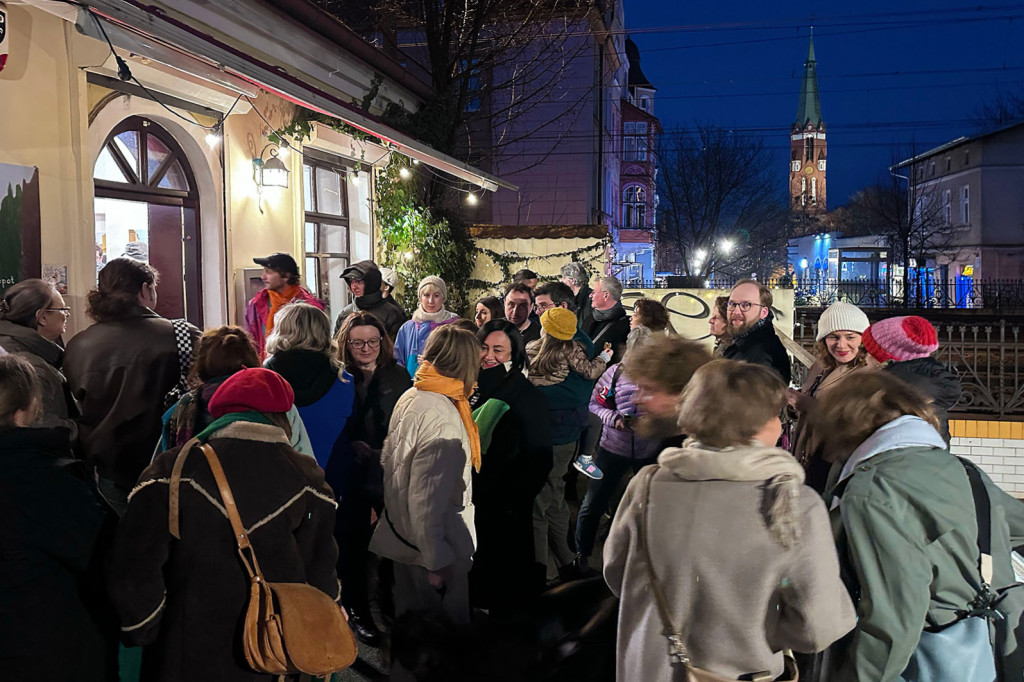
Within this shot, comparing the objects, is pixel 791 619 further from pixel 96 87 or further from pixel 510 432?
pixel 96 87

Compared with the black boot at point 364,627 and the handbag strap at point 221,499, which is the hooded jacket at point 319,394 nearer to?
the black boot at point 364,627

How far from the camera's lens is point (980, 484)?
9.60ft

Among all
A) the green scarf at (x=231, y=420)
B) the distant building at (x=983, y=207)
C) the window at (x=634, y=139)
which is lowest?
the green scarf at (x=231, y=420)

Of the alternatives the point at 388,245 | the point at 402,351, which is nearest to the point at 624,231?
the point at 388,245

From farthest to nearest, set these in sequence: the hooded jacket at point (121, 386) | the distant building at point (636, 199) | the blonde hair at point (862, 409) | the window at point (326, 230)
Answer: the distant building at point (636, 199)
the window at point (326, 230)
the hooded jacket at point (121, 386)
the blonde hair at point (862, 409)

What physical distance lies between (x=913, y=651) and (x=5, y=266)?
19.3ft

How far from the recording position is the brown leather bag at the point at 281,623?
2.78 m

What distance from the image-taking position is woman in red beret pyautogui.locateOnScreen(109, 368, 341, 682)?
270 centimetres

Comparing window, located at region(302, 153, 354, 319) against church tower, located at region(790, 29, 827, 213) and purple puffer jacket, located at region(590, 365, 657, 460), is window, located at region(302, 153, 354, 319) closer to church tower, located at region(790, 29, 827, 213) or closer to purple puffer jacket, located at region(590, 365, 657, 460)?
purple puffer jacket, located at region(590, 365, 657, 460)

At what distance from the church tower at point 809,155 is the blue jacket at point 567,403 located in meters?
126

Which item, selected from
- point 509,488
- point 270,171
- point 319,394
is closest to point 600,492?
point 509,488

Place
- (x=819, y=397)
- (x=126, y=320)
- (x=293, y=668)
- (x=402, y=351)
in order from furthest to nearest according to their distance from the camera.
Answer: (x=402, y=351)
(x=126, y=320)
(x=819, y=397)
(x=293, y=668)

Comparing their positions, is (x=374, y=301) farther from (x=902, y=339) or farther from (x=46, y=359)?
(x=902, y=339)

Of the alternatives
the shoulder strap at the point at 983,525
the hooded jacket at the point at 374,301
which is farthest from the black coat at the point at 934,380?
the hooded jacket at the point at 374,301
